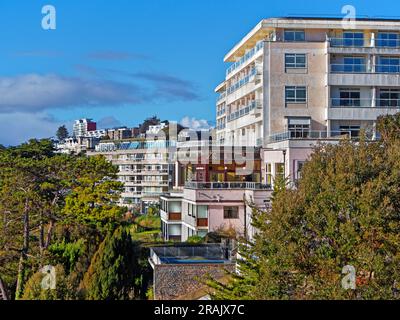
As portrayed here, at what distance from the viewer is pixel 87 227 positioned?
28469 millimetres

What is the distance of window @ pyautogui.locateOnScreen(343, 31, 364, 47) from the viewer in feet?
109

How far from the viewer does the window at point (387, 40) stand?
1319 inches

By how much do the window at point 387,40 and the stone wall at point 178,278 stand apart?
17795mm

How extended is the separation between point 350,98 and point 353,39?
306cm

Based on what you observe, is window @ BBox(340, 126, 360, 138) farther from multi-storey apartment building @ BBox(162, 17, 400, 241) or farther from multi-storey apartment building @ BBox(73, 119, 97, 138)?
multi-storey apartment building @ BBox(73, 119, 97, 138)

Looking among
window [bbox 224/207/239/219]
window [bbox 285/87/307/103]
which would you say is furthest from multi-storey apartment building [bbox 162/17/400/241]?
window [bbox 224/207/239/219]

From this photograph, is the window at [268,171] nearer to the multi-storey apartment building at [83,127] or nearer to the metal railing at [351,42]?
the metal railing at [351,42]

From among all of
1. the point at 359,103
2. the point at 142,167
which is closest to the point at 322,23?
the point at 359,103

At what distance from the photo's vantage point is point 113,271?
2261cm

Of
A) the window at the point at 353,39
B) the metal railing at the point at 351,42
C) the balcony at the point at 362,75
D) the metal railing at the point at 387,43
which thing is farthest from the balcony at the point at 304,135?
the metal railing at the point at 387,43

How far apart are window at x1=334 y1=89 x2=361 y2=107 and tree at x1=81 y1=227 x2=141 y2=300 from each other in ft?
47.8

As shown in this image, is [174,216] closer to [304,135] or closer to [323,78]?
[304,135]
